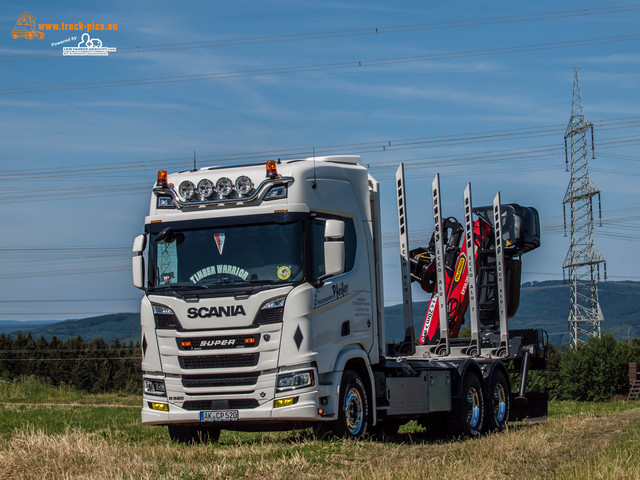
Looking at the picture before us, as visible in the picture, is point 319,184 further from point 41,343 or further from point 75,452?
point 41,343

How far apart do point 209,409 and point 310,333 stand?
1663mm

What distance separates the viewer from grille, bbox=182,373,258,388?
11875mm

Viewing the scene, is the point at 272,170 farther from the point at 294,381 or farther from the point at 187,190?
the point at 294,381

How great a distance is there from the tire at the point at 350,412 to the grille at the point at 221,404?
39.2 inches

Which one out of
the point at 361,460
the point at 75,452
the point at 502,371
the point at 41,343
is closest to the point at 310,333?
the point at 361,460

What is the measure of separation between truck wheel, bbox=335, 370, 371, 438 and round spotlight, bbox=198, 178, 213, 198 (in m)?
3.06

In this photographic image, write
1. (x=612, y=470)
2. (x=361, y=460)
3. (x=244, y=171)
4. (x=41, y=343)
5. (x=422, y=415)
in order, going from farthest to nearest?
(x=41, y=343) < (x=422, y=415) < (x=244, y=171) < (x=361, y=460) < (x=612, y=470)

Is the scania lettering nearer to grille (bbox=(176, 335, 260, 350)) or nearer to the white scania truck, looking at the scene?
the white scania truck

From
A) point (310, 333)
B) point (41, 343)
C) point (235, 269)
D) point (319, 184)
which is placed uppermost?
point (319, 184)

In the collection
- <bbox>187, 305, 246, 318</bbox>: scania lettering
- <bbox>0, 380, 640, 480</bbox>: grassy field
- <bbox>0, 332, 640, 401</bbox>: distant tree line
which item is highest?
<bbox>187, 305, 246, 318</bbox>: scania lettering

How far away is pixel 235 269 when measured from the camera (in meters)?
12.1

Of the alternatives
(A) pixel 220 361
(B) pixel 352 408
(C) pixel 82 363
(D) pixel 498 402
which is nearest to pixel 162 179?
(A) pixel 220 361

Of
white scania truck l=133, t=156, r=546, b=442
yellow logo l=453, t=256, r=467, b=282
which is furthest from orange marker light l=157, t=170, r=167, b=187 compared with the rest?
yellow logo l=453, t=256, r=467, b=282

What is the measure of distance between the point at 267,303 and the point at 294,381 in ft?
3.41
